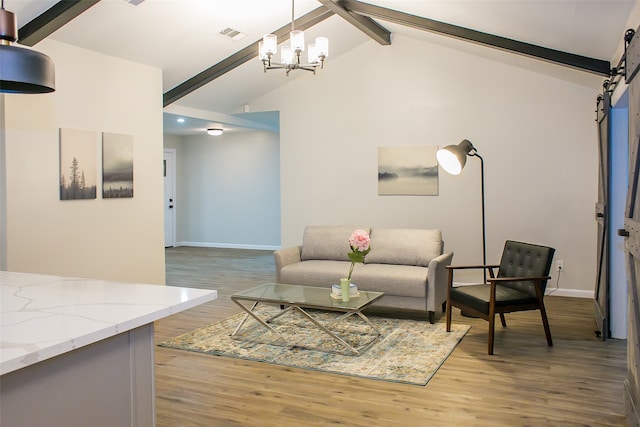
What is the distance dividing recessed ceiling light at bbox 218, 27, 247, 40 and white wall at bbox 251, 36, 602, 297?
1.62 meters

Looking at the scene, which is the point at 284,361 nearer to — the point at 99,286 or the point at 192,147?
the point at 99,286

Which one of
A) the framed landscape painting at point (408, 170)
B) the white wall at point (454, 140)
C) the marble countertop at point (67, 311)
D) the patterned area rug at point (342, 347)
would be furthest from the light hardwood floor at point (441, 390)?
the framed landscape painting at point (408, 170)

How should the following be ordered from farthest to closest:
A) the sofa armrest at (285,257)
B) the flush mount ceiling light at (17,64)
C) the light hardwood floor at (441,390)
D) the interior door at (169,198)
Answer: the interior door at (169,198) → the sofa armrest at (285,257) → the light hardwood floor at (441,390) → the flush mount ceiling light at (17,64)

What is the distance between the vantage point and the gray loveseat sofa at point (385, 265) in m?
4.66

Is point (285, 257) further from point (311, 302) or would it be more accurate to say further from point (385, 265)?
point (311, 302)

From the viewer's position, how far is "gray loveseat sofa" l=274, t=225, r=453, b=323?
466 centimetres

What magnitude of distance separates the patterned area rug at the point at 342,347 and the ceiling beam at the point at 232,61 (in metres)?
2.93

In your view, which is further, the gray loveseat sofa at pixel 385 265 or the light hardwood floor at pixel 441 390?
the gray loveseat sofa at pixel 385 265

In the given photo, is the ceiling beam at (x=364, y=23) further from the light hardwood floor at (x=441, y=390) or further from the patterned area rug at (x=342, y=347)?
the light hardwood floor at (x=441, y=390)

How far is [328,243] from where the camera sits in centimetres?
559

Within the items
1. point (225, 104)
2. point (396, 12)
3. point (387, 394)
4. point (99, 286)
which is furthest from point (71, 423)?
point (225, 104)

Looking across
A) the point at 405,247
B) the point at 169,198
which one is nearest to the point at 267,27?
the point at 405,247

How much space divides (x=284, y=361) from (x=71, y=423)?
2237 mm

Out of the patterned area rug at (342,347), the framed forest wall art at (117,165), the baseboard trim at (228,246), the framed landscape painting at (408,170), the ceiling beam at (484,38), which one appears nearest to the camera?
the patterned area rug at (342,347)
